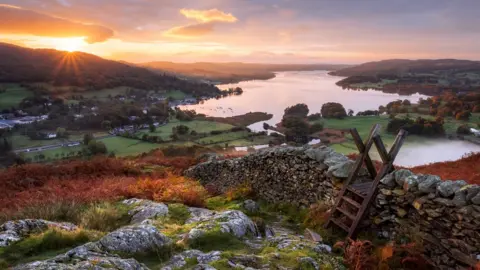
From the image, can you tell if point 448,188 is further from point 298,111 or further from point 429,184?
point 298,111

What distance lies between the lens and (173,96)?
137 metres

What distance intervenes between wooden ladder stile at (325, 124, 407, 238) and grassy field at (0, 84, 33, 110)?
102258 mm

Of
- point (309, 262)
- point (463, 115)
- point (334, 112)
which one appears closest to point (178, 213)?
point (309, 262)

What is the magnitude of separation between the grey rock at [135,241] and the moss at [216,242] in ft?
2.11

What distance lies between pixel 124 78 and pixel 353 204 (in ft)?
476

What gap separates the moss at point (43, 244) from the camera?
5.36 m

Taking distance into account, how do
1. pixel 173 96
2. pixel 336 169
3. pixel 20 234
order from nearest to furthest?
pixel 20 234 → pixel 336 169 → pixel 173 96

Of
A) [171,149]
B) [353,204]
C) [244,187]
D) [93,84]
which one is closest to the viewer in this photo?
[353,204]

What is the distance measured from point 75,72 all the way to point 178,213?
14142cm

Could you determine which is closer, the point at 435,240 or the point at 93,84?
the point at 435,240

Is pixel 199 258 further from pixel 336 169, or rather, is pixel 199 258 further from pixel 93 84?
pixel 93 84

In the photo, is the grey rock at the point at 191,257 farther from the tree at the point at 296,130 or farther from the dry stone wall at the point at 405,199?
the tree at the point at 296,130

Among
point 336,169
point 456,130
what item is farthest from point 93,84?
point 336,169

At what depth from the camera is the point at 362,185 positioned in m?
9.23
